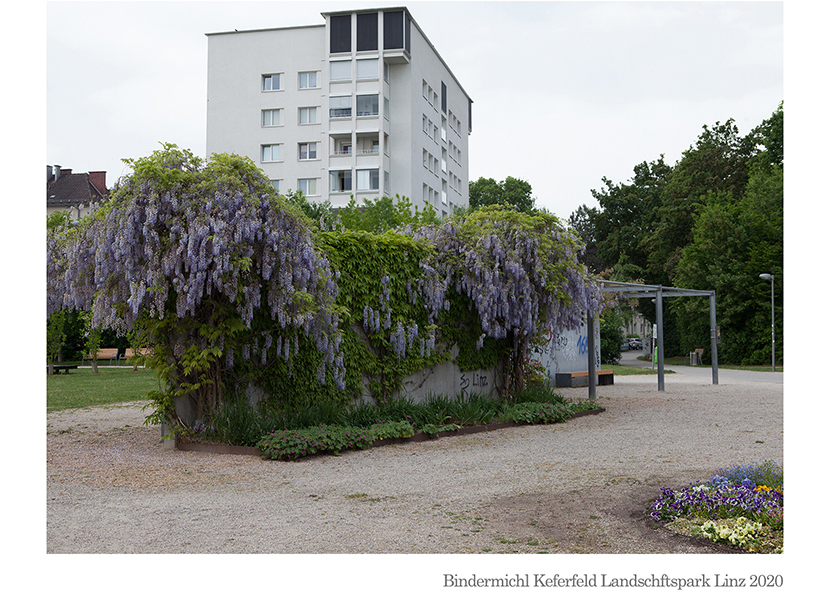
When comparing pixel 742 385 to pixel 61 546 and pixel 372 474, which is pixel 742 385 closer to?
pixel 372 474

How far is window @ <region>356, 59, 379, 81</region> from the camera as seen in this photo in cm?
4516

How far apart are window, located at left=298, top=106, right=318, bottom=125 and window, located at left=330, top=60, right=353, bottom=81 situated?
2.31 m

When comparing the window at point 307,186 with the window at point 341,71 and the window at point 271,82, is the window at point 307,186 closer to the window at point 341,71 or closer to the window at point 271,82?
the window at point 271,82

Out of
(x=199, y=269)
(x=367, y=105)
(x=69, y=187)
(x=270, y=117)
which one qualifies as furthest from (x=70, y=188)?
(x=199, y=269)

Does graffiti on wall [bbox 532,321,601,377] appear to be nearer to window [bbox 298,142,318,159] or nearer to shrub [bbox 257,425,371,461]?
shrub [bbox 257,425,371,461]

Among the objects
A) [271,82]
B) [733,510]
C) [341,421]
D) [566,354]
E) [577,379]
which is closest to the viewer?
[733,510]

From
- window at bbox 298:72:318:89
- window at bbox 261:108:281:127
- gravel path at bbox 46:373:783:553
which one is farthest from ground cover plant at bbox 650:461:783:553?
window at bbox 261:108:281:127

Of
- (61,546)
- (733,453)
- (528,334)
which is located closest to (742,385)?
(528,334)

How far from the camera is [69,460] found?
324 inches

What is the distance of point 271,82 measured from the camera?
1857 inches

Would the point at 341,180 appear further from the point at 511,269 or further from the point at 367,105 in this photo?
the point at 511,269

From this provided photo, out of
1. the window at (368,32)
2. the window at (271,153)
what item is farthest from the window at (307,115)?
the window at (368,32)

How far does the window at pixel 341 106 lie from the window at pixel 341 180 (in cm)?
336

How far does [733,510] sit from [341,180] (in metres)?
43.0
